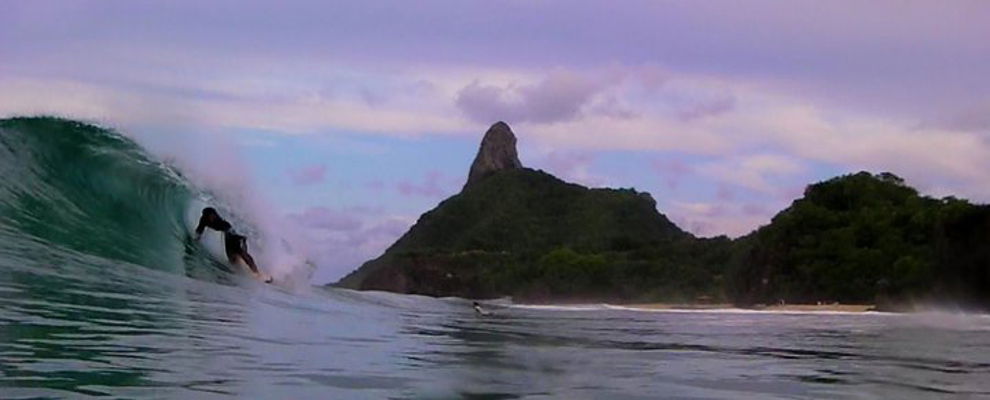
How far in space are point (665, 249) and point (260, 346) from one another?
89.6 m

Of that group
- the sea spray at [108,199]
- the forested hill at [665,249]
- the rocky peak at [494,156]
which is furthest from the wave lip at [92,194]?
the rocky peak at [494,156]

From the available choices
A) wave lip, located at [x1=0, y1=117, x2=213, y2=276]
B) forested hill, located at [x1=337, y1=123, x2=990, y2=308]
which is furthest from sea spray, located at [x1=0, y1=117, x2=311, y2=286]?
forested hill, located at [x1=337, y1=123, x2=990, y2=308]

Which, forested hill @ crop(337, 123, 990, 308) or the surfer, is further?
forested hill @ crop(337, 123, 990, 308)

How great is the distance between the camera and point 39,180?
17578 millimetres

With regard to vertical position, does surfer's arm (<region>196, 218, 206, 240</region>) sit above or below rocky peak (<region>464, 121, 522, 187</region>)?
below

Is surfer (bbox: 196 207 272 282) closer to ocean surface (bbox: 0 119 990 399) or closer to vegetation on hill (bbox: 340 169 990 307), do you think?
ocean surface (bbox: 0 119 990 399)

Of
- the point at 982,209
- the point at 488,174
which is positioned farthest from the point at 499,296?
the point at 982,209

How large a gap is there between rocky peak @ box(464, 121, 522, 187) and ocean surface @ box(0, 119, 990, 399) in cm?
10461

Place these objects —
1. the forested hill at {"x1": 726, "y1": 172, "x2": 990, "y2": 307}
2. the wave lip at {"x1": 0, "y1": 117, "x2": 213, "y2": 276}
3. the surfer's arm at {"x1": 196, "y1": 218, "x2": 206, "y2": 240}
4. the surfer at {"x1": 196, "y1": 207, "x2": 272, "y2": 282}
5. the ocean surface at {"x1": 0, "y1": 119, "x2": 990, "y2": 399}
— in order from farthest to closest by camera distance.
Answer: the forested hill at {"x1": 726, "y1": 172, "x2": 990, "y2": 307} < the surfer at {"x1": 196, "y1": 207, "x2": 272, "y2": 282} < the surfer's arm at {"x1": 196, "y1": 218, "x2": 206, "y2": 240} < the wave lip at {"x1": 0, "y1": 117, "x2": 213, "y2": 276} < the ocean surface at {"x1": 0, "y1": 119, "x2": 990, "y2": 399}

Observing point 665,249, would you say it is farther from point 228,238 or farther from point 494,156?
point 228,238

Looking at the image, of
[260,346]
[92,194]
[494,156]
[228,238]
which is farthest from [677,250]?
[260,346]

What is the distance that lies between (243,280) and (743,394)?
1211 centimetres

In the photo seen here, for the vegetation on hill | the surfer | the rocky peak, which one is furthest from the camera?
the rocky peak

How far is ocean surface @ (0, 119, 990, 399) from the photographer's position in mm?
6355
